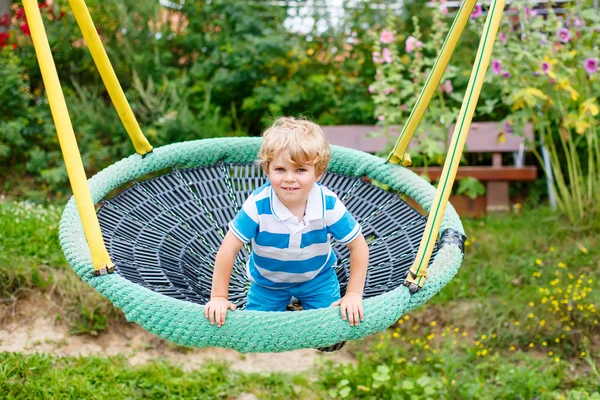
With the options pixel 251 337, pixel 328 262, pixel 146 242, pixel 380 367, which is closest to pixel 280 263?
pixel 328 262

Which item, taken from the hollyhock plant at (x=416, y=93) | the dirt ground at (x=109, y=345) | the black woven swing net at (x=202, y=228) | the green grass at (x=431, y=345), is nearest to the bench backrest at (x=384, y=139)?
the hollyhock plant at (x=416, y=93)

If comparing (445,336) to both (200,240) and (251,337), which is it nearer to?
(200,240)

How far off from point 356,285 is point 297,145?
1.13ft

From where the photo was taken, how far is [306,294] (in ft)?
6.25

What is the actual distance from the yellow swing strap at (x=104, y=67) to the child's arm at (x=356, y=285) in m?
0.83

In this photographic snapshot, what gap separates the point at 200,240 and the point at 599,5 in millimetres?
3683

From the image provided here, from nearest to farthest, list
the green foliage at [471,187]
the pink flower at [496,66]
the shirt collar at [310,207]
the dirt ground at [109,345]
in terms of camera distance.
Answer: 1. the shirt collar at [310,207]
2. the dirt ground at [109,345]
3. the pink flower at [496,66]
4. the green foliage at [471,187]

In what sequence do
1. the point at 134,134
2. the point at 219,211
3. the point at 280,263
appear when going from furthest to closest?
1. the point at 219,211
2. the point at 134,134
3. the point at 280,263

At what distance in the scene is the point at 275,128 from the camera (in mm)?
1687

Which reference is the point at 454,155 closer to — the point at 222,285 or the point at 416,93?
the point at 222,285

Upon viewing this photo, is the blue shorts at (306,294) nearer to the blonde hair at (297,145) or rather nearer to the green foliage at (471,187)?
the blonde hair at (297,145)

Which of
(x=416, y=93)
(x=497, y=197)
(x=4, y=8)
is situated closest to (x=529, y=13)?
(x=416, y=93)

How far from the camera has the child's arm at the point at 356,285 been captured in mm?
1558

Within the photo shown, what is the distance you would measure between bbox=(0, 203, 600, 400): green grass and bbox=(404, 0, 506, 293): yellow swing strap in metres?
1.32
